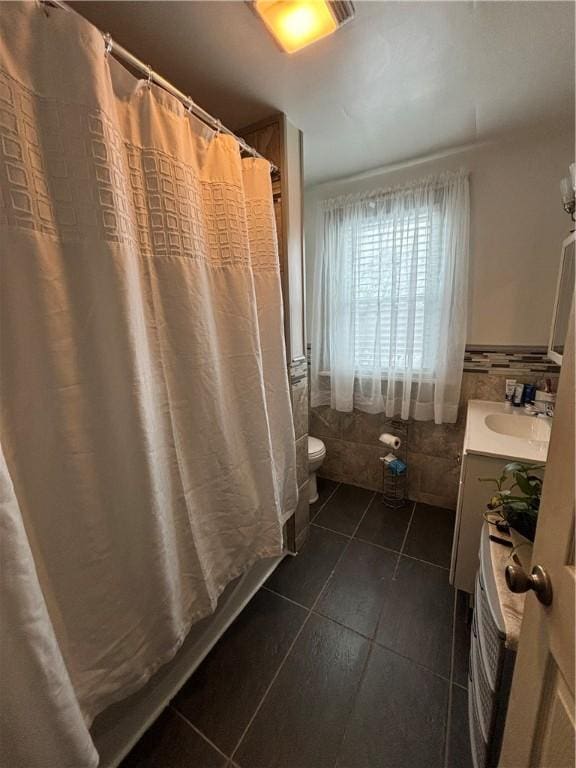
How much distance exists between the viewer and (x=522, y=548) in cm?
88

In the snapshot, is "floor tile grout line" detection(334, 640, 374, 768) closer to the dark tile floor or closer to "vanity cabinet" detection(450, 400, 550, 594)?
the dark tile floor

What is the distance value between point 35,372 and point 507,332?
223cm

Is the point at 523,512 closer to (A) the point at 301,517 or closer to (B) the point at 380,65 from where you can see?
(A) the point at 301,517

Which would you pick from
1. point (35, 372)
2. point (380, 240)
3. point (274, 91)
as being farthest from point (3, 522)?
point (380, 240)

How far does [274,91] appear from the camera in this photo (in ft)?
3.88

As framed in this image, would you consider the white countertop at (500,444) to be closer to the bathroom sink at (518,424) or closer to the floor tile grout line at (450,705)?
the bathroom sink at (518,424)

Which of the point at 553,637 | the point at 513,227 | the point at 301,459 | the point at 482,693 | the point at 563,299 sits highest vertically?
the point at 513,227

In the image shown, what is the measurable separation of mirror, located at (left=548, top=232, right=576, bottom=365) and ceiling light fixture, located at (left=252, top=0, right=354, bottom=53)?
136 cm

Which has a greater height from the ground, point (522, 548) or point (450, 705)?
point (522, 548)

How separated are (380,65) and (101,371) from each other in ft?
4.75

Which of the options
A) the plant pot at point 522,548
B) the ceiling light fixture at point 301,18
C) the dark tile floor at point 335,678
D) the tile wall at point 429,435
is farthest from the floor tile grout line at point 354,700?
the ceiling light fixture at point 301,18

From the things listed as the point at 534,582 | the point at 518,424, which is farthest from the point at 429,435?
the point at 534,582

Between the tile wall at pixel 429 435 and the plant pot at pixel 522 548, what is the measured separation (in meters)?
1.14

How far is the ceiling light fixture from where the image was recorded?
0.83 meters
